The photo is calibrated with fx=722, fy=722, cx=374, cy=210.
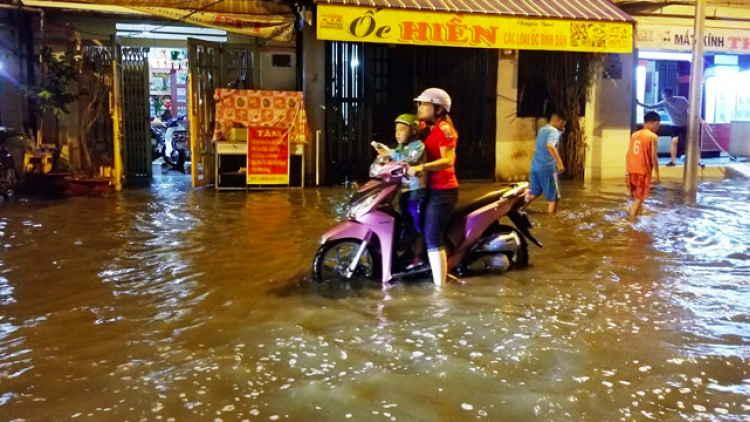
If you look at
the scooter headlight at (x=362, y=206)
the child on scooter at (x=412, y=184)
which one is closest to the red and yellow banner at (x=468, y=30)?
the child on scooter at (x=412, y=184)

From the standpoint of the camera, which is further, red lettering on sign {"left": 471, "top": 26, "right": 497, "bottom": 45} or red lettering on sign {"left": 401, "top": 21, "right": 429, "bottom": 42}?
red lettering on sign {"left": 471, "top": 26, "right": 497, "bottom": 45}

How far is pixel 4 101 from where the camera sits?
12.3 m

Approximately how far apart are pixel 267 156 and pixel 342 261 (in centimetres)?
636

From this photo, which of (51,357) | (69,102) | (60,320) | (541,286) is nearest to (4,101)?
(69,102)

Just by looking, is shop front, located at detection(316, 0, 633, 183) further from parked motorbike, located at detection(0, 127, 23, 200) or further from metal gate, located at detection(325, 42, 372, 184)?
parked motorbike, located at detection(0, 127, 23, 200)

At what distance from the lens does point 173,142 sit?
15938 mm

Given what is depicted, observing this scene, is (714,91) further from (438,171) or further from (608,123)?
(438,171)

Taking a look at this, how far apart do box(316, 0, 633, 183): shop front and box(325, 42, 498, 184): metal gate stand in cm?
2

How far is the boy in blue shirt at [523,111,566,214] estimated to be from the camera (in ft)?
29.9

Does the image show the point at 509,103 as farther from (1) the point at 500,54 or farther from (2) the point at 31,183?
(2) the point at 31,183

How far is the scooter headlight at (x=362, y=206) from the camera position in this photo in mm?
5957

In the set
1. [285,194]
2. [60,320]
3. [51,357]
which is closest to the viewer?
[51,357]

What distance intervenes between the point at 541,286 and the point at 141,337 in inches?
133

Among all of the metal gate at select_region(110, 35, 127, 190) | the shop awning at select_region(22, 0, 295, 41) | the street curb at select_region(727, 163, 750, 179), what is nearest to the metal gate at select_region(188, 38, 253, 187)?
the shop awning at select_region(22, 0, 295, 41)
